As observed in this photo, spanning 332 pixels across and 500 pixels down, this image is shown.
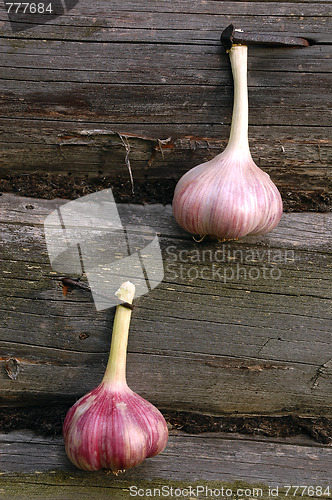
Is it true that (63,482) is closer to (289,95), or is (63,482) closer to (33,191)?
(33,191)

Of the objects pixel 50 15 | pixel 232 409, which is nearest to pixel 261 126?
pixel 50 15

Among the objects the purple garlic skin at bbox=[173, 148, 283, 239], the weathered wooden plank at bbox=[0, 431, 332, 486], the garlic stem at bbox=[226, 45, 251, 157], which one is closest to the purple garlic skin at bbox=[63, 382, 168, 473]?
the weathered wooden plank at bbox=[0, 431, 332, 486]

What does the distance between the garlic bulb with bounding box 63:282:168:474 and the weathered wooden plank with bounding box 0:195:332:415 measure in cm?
9

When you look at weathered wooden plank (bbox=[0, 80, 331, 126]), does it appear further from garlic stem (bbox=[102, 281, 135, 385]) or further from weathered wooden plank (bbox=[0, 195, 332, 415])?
garlic stem (bbox=[102, 281, 135, 385])

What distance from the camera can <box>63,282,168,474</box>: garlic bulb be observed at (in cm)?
94

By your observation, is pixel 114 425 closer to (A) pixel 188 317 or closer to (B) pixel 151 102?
(A) pixel 188 317

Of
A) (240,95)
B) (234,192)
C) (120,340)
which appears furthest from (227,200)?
(120,340)

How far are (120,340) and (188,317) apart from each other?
0.17m

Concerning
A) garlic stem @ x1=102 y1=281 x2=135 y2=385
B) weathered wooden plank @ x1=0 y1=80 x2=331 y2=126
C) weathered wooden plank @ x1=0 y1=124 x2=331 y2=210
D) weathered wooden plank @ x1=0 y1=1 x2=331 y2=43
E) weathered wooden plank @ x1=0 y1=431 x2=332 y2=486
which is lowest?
weathered wooden plank @ x1=0 y1=431 x2=332 y2=486

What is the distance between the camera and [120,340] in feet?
3.39

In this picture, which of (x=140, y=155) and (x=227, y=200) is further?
(x=140, y=155)

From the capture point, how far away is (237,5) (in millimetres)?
1053

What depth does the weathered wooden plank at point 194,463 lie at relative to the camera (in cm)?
107

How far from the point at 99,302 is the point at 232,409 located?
1.31ft
